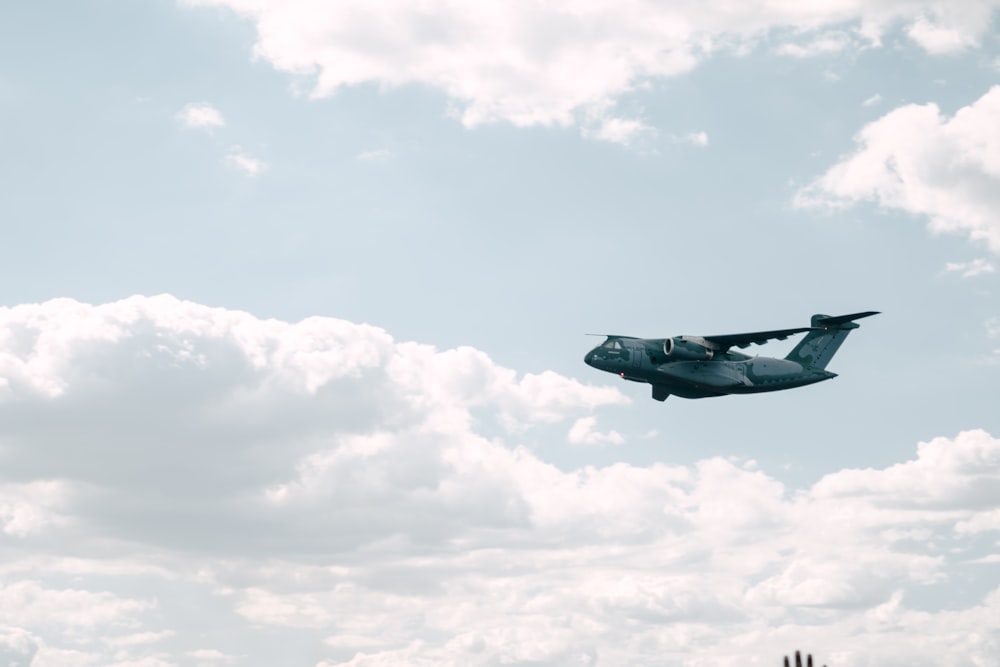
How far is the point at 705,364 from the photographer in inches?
3246

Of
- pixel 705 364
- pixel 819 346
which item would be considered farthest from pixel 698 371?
pixel 819 346

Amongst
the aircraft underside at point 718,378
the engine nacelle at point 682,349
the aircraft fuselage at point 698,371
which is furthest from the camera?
the aircraft underside at point 718,378

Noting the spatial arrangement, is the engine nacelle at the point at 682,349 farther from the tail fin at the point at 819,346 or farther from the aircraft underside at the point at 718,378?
the tail fin at the point at 819,346

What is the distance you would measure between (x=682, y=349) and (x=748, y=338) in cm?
479

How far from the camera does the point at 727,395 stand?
85.1 metres

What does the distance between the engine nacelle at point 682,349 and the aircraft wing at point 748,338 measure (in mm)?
1196

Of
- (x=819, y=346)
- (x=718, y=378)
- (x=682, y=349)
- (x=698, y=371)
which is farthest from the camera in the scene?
(x=819, y=346)

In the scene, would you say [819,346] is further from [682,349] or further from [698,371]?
[682,349]

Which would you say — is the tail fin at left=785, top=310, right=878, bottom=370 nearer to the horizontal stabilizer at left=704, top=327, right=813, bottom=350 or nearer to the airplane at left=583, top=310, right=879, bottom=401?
the airplane at left=583, top=310, right=879, bottom=401

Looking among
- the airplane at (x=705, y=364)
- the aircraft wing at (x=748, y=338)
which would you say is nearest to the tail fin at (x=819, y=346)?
the airplane at (x=705, y=364)

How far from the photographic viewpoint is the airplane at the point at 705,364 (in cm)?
7950

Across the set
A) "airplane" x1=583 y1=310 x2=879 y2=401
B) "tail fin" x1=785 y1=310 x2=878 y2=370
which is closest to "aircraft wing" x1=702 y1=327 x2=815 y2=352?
"airplane" x1=583 y1=310 x2=879 y2=401

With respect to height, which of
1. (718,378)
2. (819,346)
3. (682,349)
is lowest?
(718,378)

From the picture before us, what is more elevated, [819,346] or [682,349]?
[819,346]
